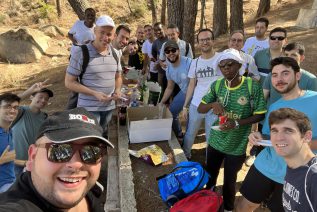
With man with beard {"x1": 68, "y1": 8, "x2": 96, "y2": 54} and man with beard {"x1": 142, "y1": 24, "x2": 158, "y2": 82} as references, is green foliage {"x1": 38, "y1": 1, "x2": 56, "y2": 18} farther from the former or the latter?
man with beard {"x1": 142, "y1": 24, "x2": 158, "y2": 82}

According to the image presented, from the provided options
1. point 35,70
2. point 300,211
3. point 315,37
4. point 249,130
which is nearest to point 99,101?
point 249,130

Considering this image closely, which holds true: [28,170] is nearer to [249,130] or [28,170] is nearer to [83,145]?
[83,145]

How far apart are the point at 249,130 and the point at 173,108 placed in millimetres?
1985

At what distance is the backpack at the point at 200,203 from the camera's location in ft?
9.71

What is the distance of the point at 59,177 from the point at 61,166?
0.19ft

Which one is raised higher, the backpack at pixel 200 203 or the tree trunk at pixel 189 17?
the tree trunk at pixel 189 17

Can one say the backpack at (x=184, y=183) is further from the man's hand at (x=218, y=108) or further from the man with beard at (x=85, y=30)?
the man with beard at (x=85, y=30)

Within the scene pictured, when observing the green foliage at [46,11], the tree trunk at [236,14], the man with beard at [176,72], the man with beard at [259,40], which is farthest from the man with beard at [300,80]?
the green foliage at [46,11]

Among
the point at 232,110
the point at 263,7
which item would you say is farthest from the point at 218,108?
the point at 263,7

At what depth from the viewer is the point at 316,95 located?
9.52 feet

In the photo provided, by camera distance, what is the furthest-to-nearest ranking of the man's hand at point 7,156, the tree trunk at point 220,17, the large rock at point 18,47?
1. the large rock at point 18,47
2. the tree trunk at point 220,17
3. the man's hand at point 7,156

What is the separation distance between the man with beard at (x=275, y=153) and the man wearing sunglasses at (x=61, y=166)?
1751mm

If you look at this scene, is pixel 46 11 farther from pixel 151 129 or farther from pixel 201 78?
pixel 201 78

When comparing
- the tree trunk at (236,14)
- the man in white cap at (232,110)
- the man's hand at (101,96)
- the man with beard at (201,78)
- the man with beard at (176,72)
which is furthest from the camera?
the tree trunk at (236,14)
